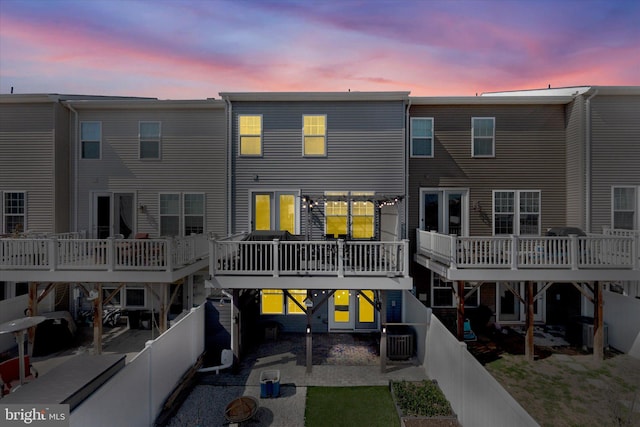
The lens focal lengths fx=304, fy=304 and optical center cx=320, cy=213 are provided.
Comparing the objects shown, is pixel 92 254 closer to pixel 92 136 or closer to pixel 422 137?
pixel 92 136

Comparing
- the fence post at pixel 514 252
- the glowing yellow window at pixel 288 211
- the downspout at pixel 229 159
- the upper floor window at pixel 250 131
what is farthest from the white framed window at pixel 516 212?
the downspout at pixel 229 159

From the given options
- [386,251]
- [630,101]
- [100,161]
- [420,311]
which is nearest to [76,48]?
[100,161]

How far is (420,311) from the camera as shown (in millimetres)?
9234

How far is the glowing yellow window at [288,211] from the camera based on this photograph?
1138 cm

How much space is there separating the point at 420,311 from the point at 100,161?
42.4 ft

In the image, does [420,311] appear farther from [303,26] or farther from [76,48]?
[76,48]

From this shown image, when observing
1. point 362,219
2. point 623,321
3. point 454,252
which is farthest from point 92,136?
point 623,321

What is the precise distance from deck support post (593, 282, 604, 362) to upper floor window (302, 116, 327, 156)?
9558mm

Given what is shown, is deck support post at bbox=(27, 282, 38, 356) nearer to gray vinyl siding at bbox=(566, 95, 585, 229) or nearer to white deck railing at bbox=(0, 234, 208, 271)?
white deck railing at bbox=(0, 234, 208, 271)

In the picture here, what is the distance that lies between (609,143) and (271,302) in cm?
1384

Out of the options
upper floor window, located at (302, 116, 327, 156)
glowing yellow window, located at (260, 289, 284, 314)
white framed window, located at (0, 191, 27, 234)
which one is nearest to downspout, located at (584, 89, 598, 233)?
upper floor window, located at (302, 116, 327, 156)

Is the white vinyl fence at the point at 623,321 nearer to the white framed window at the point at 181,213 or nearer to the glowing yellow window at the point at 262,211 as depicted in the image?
the glowing yellow window at the point at 262,211

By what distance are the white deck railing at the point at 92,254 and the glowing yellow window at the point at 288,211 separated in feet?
12.3

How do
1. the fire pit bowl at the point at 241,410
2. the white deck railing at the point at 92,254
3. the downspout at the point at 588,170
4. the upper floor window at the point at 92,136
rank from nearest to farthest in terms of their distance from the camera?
1. the fire pit bowl at the point at 241,410
2. the white deck railing at the point at 92,254
3. the downspout at the point at 588,170
4. the upper floor window at the point at 92,136
